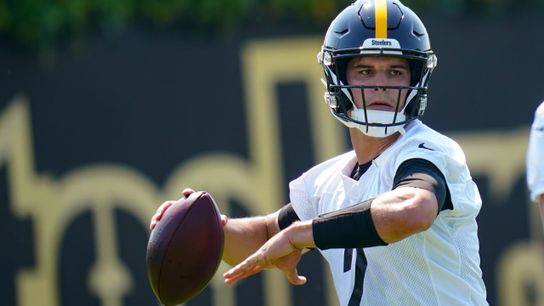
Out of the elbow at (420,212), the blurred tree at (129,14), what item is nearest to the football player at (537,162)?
the elbow at (420,212)

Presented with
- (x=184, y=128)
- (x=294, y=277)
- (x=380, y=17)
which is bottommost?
(x=184, y=128)

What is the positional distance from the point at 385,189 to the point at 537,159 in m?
1.24

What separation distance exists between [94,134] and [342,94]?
3.90m

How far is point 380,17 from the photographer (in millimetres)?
4352

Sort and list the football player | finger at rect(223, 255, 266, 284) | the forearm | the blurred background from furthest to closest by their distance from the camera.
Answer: the blurred background
the football player
the forearm
finger at rect(223, 255, 266, 284)

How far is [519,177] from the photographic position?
8.91 meters

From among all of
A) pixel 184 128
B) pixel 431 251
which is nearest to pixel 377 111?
pixel 431 251

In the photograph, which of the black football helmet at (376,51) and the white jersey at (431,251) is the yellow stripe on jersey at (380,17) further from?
the white jersey at (431,251)

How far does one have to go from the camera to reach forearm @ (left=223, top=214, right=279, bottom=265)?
4832 millimetres

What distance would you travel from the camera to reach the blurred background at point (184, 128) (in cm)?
785

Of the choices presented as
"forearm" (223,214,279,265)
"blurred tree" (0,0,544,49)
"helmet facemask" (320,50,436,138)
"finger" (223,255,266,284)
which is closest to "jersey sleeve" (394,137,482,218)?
"helmet facemask" (320,50,436,138)

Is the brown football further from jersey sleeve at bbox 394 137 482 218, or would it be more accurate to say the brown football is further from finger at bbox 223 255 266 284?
jersey sleeve at bbox 394 137 482 218

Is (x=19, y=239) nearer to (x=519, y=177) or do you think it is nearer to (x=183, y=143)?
(x=183, y=143)

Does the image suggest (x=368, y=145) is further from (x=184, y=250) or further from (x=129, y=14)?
(x=129, y=14)
